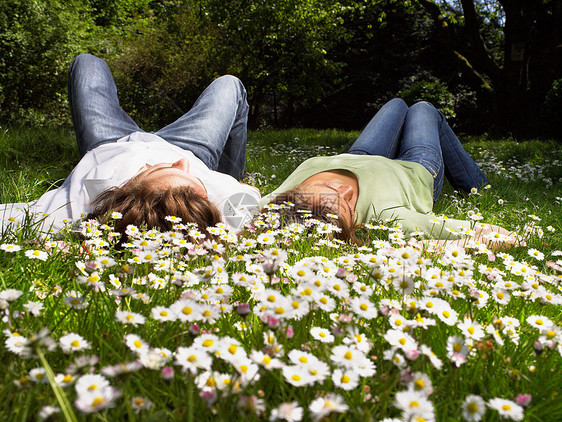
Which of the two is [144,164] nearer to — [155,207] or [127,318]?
[155,207]

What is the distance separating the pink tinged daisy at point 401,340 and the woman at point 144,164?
1.64 metres

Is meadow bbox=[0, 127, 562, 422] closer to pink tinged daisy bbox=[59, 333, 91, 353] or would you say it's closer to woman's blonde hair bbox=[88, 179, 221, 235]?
pink tinged daisy bbox=[59, 333, 91, 353]

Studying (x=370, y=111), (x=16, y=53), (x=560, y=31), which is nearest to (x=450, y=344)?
(x=16, y=53)

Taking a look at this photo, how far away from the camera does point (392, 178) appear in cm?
352

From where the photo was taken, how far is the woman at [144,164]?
2.49 metres

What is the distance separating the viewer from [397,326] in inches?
41.3

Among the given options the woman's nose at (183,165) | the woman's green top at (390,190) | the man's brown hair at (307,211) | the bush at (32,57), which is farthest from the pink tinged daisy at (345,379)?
the bush at (32,57)

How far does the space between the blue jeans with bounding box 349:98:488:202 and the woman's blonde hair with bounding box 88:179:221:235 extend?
233 cm

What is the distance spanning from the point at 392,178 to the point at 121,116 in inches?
116

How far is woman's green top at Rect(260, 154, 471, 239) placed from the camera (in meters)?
2.75

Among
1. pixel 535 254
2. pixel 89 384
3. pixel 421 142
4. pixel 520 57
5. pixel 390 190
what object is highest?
pixel 520 57

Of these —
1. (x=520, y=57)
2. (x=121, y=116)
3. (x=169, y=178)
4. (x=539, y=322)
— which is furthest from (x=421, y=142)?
(x=520, y=57)

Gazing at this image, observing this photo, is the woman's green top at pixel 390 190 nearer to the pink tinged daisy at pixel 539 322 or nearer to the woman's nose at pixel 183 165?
the woman's nose at pixel 183 165

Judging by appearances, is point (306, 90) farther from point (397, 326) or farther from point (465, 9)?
point (397, 326)
